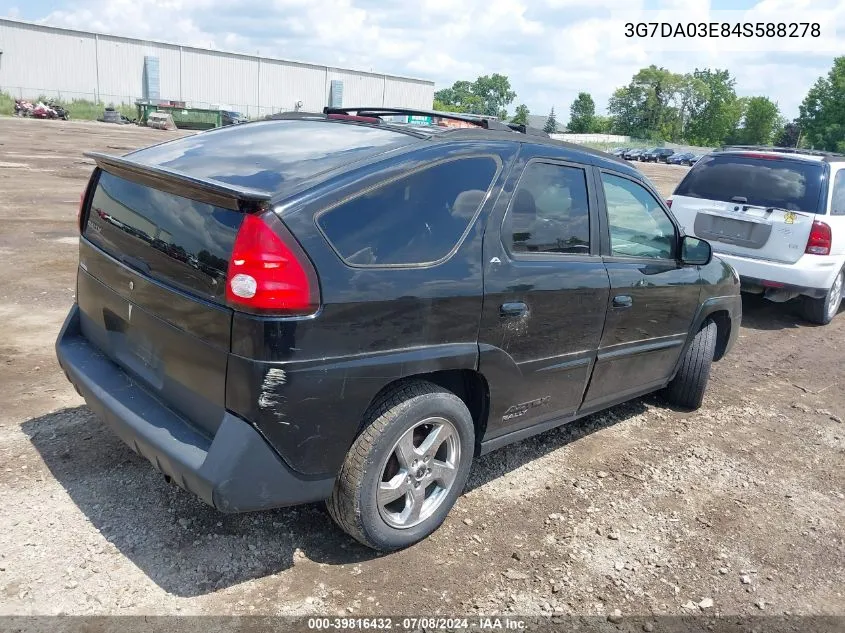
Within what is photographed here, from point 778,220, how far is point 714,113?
4610 inches

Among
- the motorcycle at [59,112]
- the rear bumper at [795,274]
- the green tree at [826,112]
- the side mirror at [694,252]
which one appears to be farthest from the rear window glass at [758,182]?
the green tree at [826,112]

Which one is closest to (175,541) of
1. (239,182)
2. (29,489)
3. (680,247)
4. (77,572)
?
(77,572)

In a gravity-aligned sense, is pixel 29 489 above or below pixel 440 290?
below

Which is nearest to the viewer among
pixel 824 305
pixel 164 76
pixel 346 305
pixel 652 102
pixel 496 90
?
pixel 346 305

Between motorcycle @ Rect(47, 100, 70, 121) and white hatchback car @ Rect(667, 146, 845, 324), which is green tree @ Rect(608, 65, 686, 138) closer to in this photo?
motorcycle @ Rect(47, 100, 70, 121)

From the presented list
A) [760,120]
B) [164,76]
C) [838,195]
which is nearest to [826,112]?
[760,120]

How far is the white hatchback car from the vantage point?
7172mm

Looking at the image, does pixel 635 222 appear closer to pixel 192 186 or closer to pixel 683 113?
pixel 192 186

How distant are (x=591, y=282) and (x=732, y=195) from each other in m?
4.78

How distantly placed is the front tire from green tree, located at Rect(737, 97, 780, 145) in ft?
365

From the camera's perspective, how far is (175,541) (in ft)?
10.00

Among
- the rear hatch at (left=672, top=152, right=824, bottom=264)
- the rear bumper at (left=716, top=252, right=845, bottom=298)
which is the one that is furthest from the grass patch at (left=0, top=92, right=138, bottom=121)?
the rear bumper at (left=716, top=252, right=845, bottom=298)

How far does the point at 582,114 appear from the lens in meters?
123

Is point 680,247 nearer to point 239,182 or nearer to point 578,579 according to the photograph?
point 578,579
